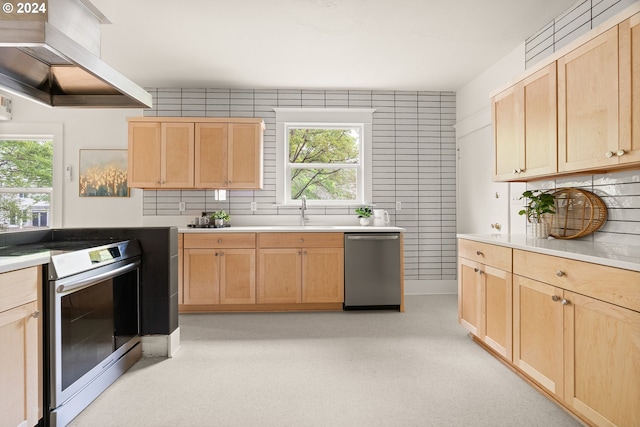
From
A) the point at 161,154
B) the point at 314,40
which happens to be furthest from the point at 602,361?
the point at 161,154

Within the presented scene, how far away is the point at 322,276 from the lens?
3.69m

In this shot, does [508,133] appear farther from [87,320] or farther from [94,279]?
[87,320]

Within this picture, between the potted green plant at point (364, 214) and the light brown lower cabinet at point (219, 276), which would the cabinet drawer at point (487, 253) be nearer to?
the potted green plant at point (364, 214)

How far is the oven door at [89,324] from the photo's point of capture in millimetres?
1611

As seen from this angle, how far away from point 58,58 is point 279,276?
2558 millimetres

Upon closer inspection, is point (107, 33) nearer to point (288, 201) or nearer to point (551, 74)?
point (288, 201)

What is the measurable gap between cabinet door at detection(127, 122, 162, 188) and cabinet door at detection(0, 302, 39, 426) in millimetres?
2585

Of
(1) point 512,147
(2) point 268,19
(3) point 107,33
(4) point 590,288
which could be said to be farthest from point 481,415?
(3) point 107,33

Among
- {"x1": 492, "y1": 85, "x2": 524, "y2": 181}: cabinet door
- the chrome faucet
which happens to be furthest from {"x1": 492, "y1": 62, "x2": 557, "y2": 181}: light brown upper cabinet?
the chrome faucet

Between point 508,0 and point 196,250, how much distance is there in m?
3.50

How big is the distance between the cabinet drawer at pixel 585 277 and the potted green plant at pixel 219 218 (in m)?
3.01

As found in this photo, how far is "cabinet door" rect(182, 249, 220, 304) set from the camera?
11.9 ft

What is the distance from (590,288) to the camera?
5.22 ft

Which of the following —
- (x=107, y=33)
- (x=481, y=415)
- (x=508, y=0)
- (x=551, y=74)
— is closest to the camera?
(x=481, y=415)
